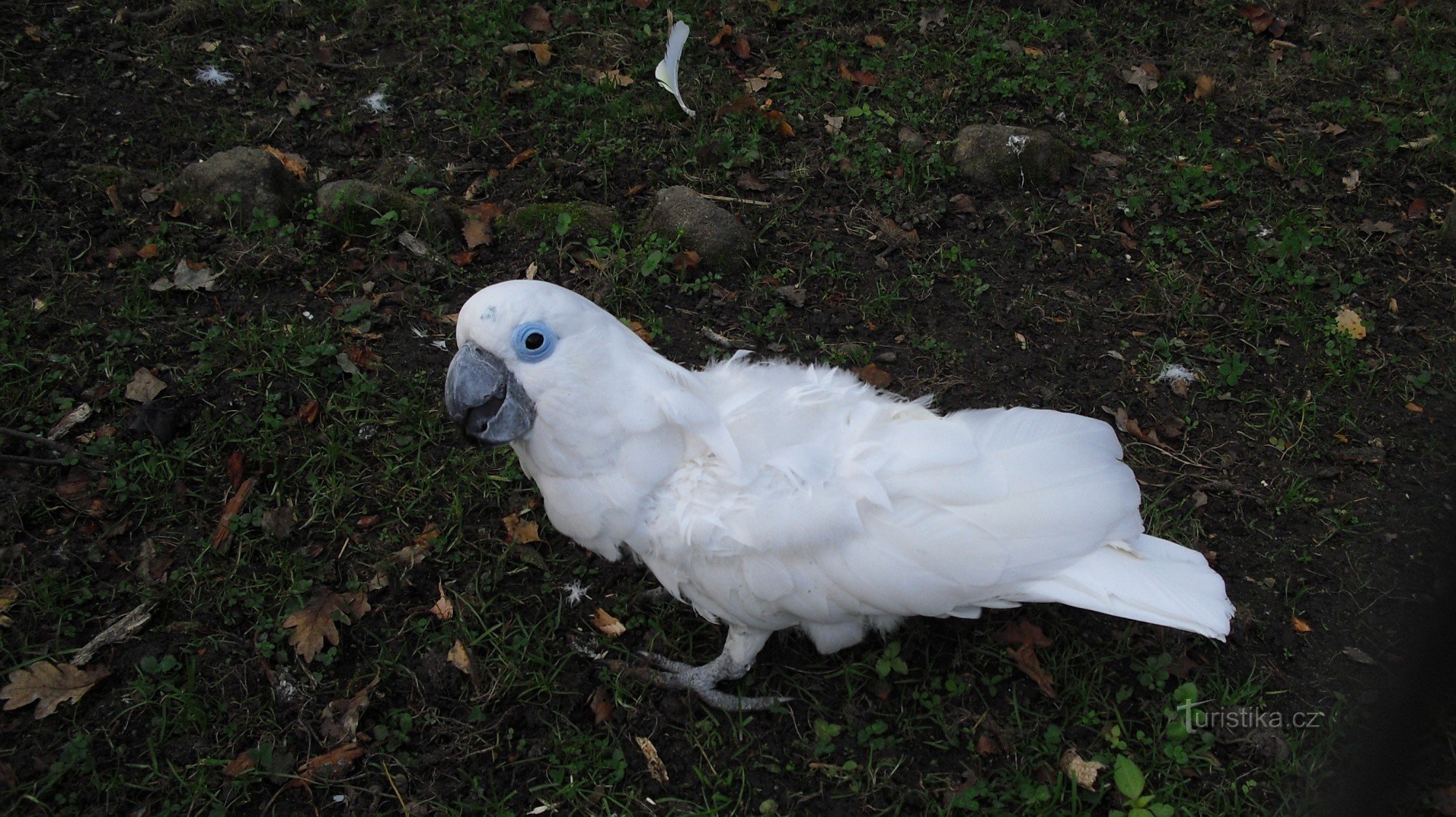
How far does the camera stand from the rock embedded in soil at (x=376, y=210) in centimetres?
404

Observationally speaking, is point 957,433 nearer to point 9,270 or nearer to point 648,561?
point 648,561

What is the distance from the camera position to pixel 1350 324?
12.8ft

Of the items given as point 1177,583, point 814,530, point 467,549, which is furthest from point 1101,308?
point 467,549

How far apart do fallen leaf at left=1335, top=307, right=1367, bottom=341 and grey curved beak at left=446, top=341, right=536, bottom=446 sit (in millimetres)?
3763

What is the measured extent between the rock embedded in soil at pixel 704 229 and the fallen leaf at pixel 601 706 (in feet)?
6.84

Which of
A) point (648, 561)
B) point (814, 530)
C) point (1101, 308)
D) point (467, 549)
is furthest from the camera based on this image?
point (1101, 308)

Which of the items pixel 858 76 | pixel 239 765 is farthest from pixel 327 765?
pixel 858 76

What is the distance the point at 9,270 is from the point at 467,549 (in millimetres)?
2579

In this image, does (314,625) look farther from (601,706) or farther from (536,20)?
(536,20)

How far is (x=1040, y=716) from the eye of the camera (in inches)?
106

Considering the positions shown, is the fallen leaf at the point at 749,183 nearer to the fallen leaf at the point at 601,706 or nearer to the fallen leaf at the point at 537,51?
the fallen leaf at the point at 537,51

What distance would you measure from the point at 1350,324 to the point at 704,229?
3.06m

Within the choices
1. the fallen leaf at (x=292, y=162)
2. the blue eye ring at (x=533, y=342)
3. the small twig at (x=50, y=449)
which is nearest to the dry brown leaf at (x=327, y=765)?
the blue eye ring at (x=533, y=342)

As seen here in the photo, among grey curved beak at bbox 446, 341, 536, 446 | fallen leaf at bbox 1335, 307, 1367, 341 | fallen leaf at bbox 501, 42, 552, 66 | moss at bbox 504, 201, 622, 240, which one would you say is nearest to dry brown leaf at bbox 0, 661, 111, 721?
grey curved beak at bbox 446, 341, 536, 446
